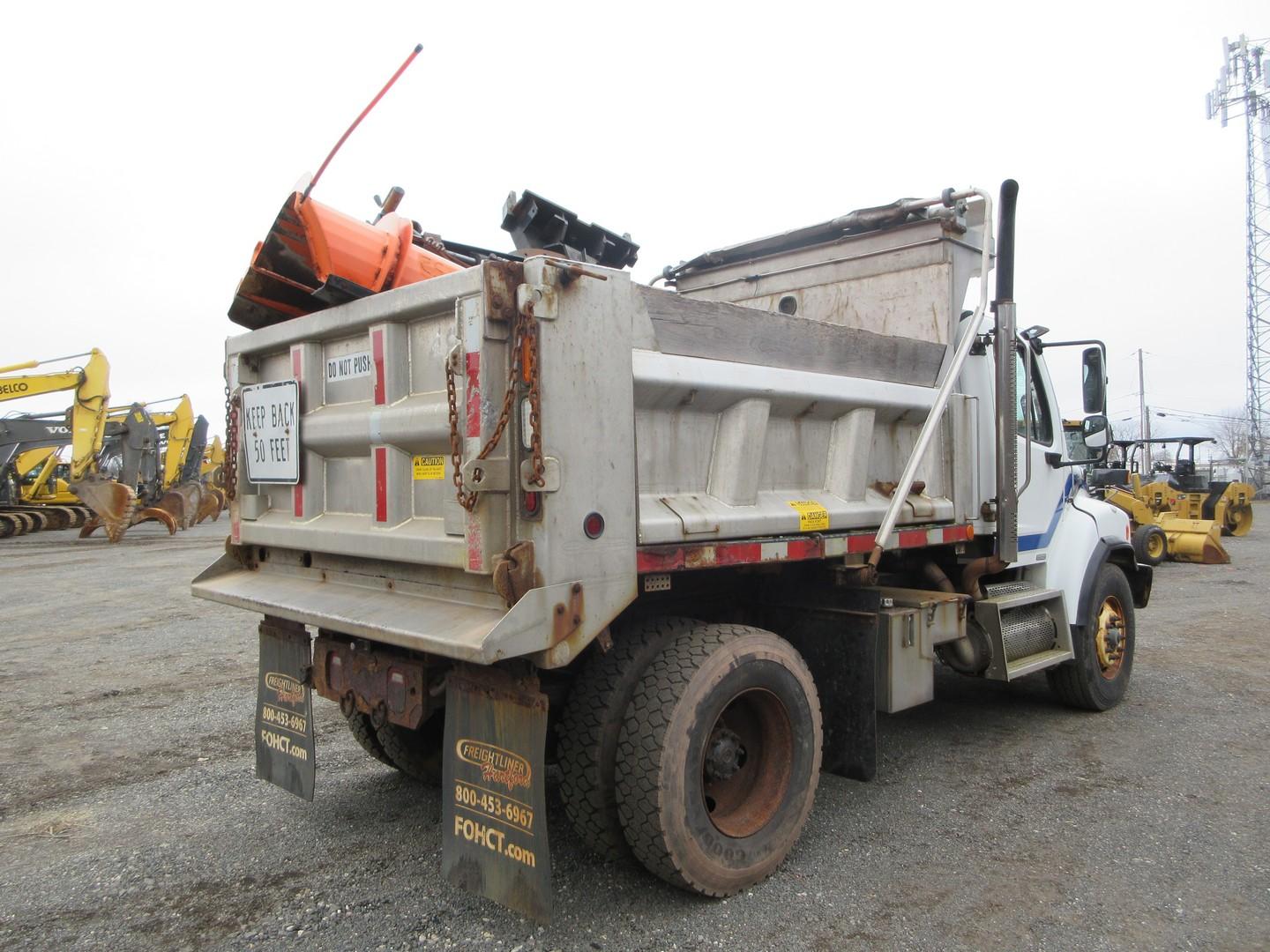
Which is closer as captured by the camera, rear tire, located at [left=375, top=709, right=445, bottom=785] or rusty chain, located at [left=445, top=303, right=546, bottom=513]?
rusty chain, located at [left=445, top=303, right=546, bottom=513]

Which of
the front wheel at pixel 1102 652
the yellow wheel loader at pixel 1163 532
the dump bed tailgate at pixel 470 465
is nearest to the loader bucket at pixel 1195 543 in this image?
the yellow wheel loader at pixel 1163 532

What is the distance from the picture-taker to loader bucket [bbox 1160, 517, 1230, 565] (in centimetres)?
1425

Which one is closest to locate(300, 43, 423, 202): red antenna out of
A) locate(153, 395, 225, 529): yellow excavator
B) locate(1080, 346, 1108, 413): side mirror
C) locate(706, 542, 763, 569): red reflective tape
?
locate(706, 542, 763, 569): red reflective tape

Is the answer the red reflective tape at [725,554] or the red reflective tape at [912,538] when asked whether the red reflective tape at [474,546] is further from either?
the red reflective tape at [912,538]

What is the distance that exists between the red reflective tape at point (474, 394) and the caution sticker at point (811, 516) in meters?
1.47

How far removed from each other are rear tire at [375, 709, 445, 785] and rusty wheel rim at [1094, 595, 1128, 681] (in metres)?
4.09

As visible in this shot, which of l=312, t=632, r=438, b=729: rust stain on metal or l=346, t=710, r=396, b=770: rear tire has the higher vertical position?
l=312, t=632, r=438, b=729: rust stain on metal

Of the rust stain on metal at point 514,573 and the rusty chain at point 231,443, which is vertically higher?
the rusty chain at point 231,443

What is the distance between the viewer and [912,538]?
14.0 ft

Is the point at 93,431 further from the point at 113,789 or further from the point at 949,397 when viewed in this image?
the point at 949,397

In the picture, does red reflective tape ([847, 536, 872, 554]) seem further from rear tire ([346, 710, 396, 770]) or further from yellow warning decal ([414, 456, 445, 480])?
rear tire ([346, 710, 396, 770])

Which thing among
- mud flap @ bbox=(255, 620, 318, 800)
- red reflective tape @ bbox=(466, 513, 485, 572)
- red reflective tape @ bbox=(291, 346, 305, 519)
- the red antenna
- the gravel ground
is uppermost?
the red antenna

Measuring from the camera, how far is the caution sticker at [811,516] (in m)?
3.64

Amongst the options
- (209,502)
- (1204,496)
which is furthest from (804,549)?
(209,502)
